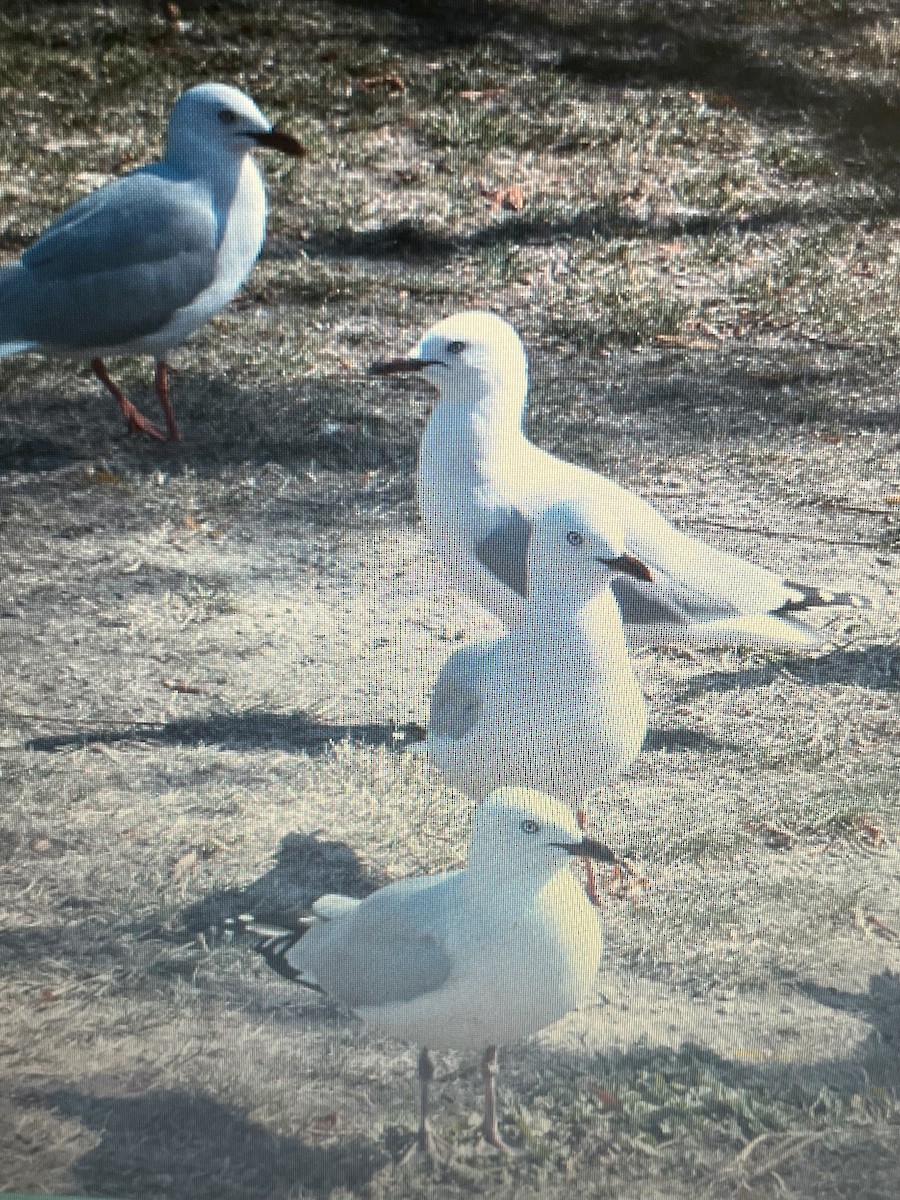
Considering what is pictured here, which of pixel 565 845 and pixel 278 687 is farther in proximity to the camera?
pixel 278 687

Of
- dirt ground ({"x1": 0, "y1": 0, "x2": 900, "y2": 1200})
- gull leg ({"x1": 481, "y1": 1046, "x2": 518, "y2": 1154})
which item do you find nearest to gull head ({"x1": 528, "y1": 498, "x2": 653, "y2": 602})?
dirt ground ({"x1": 0, "y1": 0, "x2": 900, "y2": 1200})

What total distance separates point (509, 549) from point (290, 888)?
0.22m

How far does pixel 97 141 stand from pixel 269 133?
0.17 meters

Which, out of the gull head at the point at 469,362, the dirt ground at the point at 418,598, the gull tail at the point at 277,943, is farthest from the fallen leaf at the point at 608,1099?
the gull head at the point at 469,362

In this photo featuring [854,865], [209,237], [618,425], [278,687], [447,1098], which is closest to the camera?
[447,1098]

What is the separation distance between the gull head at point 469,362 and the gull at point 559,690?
134 mm

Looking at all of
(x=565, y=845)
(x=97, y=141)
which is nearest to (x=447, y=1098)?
(x=565, y=845)

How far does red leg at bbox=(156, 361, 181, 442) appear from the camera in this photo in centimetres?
90

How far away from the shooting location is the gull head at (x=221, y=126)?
3.30 ft

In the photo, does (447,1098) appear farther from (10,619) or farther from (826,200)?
(826,200)

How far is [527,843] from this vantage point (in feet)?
1.85

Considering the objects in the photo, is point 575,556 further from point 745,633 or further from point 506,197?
point 506,197

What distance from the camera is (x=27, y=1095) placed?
0.57 metres

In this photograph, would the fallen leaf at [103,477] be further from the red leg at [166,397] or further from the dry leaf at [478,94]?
the dry leaf at [478,94]
